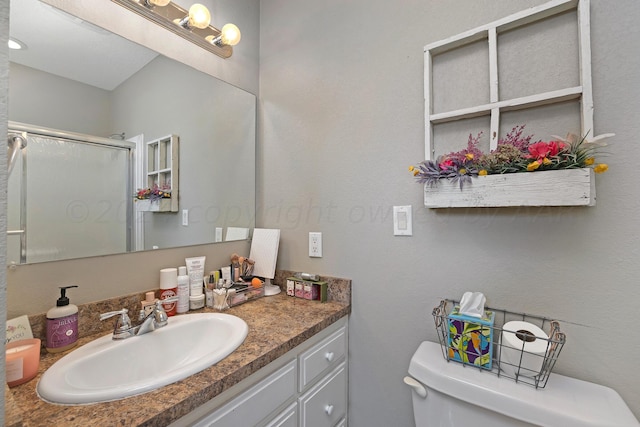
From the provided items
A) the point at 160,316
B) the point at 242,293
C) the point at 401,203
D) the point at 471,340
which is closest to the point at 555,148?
the point at 401,203

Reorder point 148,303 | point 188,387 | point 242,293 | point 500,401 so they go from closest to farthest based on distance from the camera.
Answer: point 188,387 < point 500,401 < point 148,303 < point 242,293

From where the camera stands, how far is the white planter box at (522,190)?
725 millimetres

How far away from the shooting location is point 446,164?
2.97ft

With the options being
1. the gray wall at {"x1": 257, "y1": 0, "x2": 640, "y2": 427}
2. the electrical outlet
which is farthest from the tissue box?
the electrical outlet

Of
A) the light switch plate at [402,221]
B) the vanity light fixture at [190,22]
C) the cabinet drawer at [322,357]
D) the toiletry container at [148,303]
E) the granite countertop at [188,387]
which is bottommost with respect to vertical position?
the cabinet drawer at [322,357]

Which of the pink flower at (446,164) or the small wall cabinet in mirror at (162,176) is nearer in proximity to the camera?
the pink flower at (446,164)

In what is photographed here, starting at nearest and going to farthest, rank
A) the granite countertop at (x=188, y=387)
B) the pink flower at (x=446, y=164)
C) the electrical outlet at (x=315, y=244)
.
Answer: the granite countertop at (x=188, y=387)
the pink flower at (x=446, y=164)
the electrical outlet at (x=315, y=244)

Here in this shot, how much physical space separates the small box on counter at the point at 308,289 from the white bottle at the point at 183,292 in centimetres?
45

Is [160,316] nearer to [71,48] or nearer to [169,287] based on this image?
[169,287]

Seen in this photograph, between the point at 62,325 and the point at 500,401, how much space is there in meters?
1.25

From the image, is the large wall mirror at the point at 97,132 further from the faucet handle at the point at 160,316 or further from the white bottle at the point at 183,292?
the faucet handle at the point at 160,316

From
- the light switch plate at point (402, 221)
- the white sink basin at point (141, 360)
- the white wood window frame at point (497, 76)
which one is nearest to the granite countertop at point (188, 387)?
the white sink basin at point (141, 360)

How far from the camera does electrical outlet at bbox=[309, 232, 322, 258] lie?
1312 millimetres

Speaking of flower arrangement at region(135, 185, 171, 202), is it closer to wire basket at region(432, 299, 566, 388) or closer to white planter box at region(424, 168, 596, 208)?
white planter box at region(424, 168, 596, 208)
